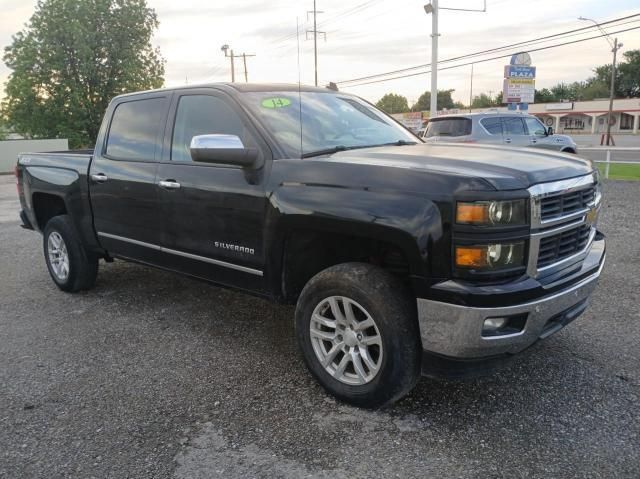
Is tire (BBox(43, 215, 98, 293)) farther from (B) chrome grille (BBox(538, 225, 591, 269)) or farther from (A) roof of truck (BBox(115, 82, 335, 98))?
(B) chrome grille (BBox(538, 225, 591, 269))

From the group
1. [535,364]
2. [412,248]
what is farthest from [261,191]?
[535,364]

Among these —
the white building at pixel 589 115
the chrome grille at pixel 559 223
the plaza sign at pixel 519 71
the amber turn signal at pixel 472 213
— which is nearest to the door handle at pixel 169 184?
the amber turn signal at pixel 472 213

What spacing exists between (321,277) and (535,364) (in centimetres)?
162

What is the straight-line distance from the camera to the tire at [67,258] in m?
5.38

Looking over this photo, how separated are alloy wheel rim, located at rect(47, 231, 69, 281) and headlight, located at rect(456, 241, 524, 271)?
4.16 m

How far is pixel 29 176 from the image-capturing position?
19.1ft

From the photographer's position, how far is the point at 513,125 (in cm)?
1295

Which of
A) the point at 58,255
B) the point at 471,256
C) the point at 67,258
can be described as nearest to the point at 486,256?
the point at 471,256

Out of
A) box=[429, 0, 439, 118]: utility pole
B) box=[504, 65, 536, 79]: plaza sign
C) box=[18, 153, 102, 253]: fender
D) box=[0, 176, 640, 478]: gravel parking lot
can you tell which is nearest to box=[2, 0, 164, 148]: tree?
box=[429, 0, 439, 118]: utility pole

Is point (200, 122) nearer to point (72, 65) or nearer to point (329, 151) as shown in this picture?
point (329, 151)

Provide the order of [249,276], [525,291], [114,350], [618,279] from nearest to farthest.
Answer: [525,291]
[249,276]
[114,350]
[618,279]

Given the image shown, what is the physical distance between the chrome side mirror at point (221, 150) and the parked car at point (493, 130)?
9329 mm

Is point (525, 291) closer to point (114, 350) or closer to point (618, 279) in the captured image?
point (114, 350)

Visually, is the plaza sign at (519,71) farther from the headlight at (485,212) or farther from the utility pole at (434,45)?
the headlight at (485,212)
